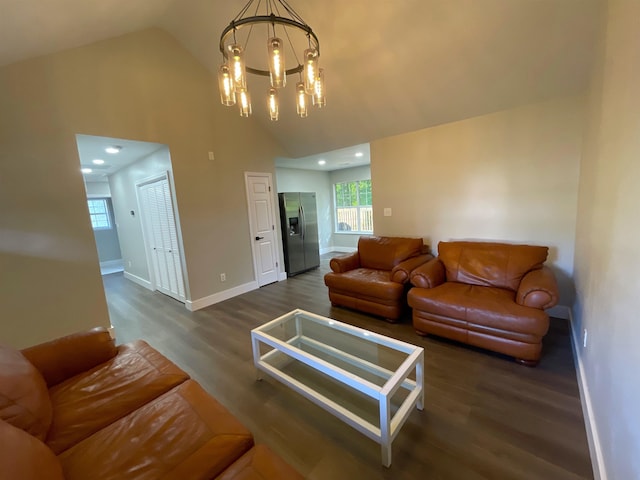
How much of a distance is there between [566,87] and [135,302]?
6.15m

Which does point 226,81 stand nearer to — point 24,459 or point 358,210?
point 24,459

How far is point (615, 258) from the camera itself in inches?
50.2

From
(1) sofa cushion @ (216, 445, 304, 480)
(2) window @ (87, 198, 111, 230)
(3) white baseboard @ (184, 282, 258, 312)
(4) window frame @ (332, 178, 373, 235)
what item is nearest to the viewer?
(1) sofa cushion @ (216, 445, 304, 480)

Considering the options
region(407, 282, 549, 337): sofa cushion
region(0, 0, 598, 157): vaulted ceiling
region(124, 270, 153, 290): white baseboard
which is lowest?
region(124, 270, 153, 290): white baseboard

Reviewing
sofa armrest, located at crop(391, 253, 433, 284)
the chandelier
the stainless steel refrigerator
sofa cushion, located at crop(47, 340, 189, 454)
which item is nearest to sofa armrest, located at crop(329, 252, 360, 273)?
sofa armrest, located at crop(391, 253, 433, 284)

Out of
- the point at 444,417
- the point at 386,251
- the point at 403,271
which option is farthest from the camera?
the point at 386,251

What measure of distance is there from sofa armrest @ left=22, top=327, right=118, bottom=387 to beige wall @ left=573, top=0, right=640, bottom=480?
8.63ft

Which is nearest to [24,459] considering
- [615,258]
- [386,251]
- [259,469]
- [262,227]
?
[259,469]

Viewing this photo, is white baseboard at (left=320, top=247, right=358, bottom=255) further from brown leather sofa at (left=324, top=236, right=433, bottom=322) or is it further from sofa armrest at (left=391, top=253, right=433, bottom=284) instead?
sofa armrest at (left=391, top=253, right=433, bottom=284)

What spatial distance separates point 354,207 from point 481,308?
4.97 meters

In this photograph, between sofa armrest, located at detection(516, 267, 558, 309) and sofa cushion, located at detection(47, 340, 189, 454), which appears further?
sofa armrest, located at detection(516, 267, 558, 309)

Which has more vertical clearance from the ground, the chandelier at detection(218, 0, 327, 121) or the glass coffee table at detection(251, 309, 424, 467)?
the chandelier at detection(218, 0, 327, 121)

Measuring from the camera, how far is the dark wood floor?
54.2 inches

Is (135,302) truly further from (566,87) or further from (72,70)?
(566,87)
